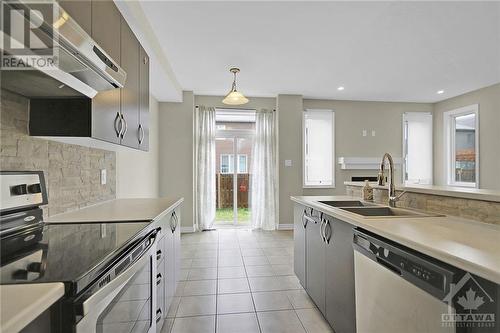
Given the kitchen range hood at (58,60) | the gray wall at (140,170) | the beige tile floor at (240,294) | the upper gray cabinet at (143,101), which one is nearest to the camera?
the kitchen range hood at (58,60)

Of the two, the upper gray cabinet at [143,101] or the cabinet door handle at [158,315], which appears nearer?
the cabinet door handle at [158,315]

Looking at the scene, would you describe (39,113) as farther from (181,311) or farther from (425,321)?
(425,321)

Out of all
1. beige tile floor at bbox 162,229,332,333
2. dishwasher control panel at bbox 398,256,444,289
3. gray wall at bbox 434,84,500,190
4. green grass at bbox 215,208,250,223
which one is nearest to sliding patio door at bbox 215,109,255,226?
green grass at bbox 215,208,250,223

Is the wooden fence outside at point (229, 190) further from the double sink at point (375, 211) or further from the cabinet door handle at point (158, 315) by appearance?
the cabinet door handle at point (158, 315)

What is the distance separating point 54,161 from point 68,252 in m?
0.92

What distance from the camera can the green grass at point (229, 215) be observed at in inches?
210

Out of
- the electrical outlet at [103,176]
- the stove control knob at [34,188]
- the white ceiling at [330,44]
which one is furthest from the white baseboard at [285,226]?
the stove control knob at [34,188]

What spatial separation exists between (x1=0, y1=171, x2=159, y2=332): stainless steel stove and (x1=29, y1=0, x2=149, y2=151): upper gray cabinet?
0.98ft

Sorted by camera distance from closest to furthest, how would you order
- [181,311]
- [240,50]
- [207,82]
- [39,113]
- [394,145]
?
1. [39,113]
2. [181,311]
3. [240,50]
4. [207,82]
5. [394,145]

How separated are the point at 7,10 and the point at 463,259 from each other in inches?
63.5

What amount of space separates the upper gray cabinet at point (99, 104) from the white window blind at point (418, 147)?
5.88m

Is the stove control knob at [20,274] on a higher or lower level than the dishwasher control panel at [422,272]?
higher

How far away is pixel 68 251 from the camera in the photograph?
0.94 metres

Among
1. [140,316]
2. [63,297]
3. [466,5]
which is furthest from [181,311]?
[466,5]
